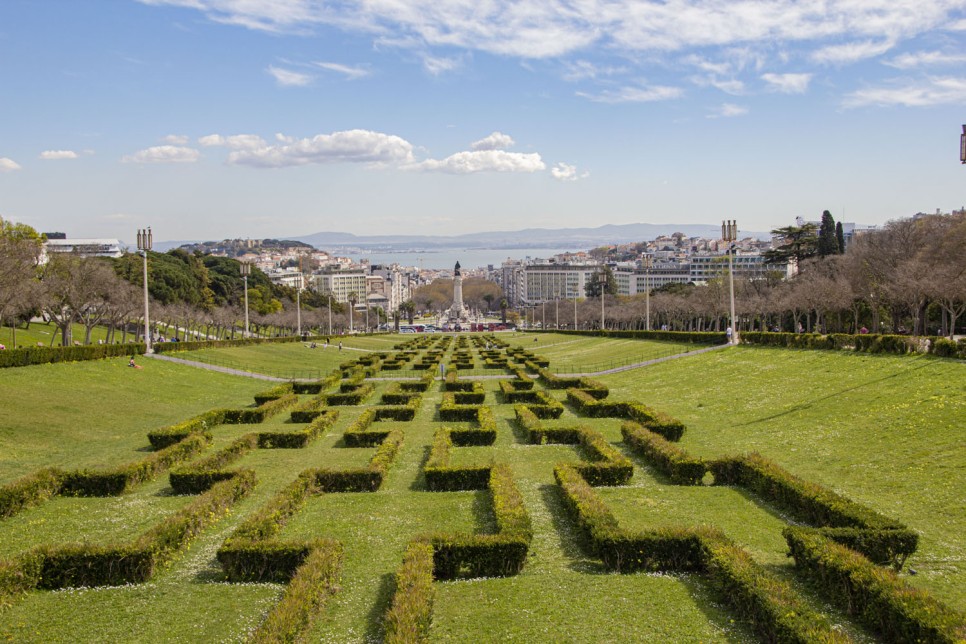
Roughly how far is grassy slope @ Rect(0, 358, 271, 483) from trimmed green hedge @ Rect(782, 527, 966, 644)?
665 inches

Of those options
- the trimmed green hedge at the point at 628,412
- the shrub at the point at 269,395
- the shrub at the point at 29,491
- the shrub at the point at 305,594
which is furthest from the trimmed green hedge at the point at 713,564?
the shrub at the point at 269,395

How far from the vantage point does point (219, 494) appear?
14836mm

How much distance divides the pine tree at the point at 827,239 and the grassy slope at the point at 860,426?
51936 millimetres

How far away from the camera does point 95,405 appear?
27328mm

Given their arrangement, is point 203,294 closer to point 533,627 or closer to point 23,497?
point 23,497

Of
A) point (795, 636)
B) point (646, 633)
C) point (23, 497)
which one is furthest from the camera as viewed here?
point (23, 497)

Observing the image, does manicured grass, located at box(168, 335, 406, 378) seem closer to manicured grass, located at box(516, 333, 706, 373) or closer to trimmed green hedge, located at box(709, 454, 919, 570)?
manicured grass, located at box(516, 333, 706, 373)

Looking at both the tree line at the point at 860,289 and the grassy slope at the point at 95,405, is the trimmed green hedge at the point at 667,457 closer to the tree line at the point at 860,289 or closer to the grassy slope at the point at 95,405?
the grassy slope at the point at 95,405

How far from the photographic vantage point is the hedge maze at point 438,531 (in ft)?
30.8

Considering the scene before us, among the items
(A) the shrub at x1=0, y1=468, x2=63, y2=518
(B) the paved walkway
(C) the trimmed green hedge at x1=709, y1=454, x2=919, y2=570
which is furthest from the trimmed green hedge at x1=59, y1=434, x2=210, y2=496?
(B) the paved walkway

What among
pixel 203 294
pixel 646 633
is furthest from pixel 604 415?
pixel 203 294

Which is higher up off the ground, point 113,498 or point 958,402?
point 958,402

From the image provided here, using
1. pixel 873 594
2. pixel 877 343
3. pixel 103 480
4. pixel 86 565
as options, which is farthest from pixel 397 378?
pixel 873 594

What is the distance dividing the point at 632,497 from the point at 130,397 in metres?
22.8
